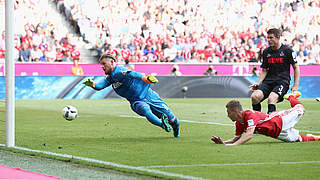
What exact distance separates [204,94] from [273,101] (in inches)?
646

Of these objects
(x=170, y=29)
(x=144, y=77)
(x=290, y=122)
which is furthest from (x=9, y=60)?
(x=170, y=29)

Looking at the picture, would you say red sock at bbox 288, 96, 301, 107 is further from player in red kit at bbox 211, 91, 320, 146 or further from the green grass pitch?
the green grass pitch

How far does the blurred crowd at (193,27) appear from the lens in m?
30.6

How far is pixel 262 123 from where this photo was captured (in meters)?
9.05

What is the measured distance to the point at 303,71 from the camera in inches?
1275

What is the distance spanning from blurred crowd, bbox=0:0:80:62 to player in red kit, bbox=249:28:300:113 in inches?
671

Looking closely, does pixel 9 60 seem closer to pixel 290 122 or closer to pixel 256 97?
pixel 290 122

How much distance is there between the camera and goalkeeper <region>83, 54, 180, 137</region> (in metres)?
10.7

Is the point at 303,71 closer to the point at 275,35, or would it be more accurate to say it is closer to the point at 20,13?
the point at 20,13

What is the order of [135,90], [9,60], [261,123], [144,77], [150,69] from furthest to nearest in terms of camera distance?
[150,69], [135,90], [144,77], [261,123], [9,60]

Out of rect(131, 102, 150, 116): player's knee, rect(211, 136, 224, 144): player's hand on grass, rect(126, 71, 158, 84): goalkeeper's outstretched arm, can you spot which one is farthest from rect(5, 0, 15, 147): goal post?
rect(211, 136, 224, 144): player's hand on grass

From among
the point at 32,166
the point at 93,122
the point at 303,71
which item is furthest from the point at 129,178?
the point at 303,71

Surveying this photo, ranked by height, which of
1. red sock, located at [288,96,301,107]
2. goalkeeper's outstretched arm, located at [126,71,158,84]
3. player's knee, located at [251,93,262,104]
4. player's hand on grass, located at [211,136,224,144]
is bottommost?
player's hand on grass, located at [211,136,224,144]

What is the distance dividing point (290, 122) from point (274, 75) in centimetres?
250
